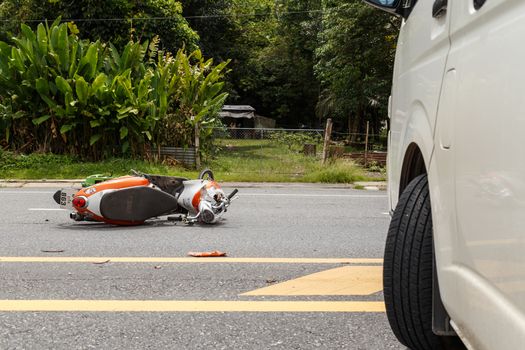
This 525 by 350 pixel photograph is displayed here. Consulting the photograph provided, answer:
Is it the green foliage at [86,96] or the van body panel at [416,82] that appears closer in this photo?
the van body panel at [416,82]

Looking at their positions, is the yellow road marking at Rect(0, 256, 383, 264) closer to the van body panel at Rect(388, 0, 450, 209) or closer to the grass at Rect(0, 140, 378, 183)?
the van body panel at Rect(388, 0, 450, 209)

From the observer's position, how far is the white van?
1487mm

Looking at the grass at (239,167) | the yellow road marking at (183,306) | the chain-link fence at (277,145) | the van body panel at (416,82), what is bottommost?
the yellow road marking at (183,306)

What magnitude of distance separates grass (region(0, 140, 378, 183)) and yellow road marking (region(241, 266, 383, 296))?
972cm

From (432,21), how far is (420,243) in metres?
0.95

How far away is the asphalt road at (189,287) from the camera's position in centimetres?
322

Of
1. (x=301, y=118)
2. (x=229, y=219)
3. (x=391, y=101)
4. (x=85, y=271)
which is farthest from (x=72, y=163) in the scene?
(x=301, y=118)

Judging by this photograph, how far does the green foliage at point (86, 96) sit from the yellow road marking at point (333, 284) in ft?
35.6

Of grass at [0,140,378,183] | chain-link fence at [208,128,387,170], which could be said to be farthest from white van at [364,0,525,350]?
chain-link fence at [208,128,387,170]

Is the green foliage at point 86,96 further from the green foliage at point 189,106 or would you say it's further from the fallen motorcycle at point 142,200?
the fallen motorcycle at point 142,200

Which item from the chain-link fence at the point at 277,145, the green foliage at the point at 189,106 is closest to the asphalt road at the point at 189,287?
the green foliage at the point at 189,106

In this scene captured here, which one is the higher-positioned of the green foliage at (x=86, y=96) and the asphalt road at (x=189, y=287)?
the green foliage at (x=86, y=96)

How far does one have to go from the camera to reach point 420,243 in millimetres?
2494

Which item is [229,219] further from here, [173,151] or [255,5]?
[255,5]
